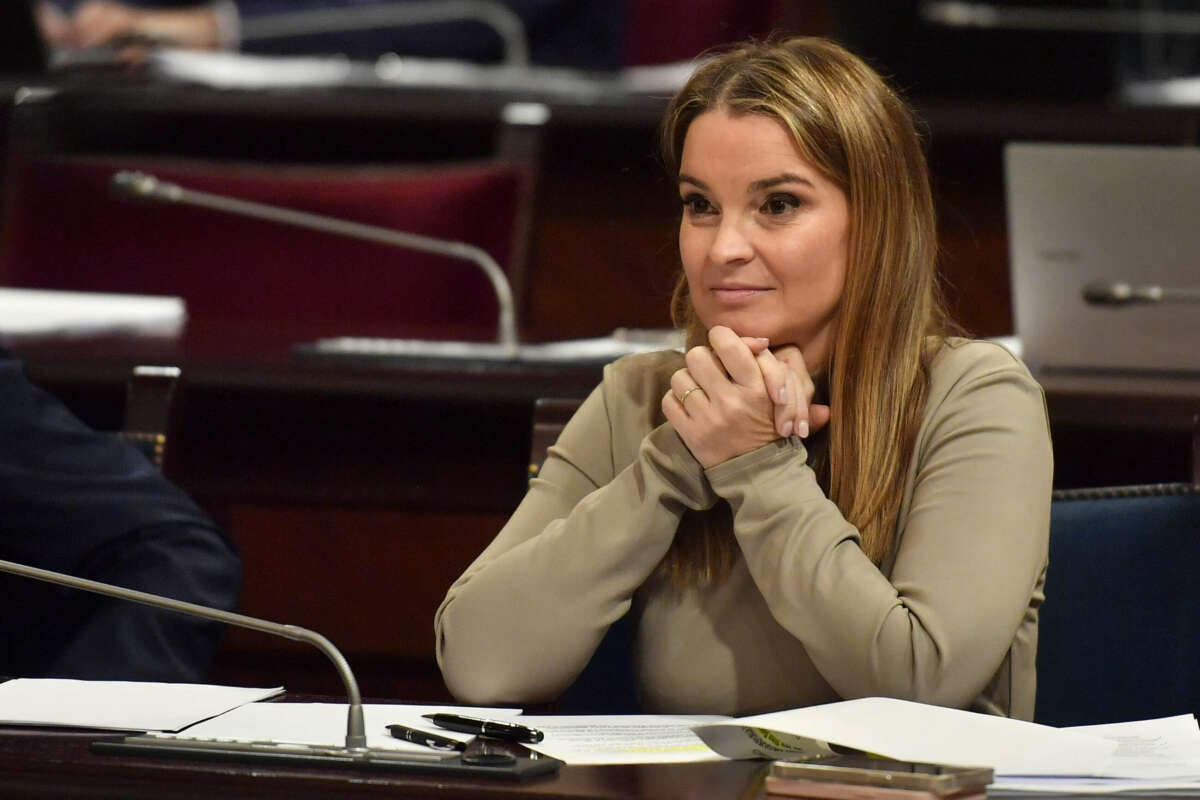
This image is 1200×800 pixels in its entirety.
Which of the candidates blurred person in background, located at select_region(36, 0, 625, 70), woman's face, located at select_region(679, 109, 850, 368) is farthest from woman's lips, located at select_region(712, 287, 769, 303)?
blurred person in background, located at select_region(36, 0, 625, 70)

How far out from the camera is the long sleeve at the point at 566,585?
59.3 inches

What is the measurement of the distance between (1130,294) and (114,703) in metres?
1.35

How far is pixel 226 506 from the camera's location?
7.54 ft

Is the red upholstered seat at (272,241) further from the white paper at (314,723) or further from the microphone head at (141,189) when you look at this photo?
the white paper at (314,723)

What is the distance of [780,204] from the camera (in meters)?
1.55

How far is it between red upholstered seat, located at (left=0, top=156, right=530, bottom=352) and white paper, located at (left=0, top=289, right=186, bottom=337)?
0.26 metres

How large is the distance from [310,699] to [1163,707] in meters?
0.79

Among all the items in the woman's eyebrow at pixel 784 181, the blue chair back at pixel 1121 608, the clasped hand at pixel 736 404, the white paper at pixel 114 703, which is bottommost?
the white paper at pixel 114 703

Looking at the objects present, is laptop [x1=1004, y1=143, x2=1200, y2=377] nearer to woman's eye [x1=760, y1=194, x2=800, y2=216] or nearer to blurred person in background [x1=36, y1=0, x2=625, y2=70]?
woman's eye [x1=760, y1=194, x2=800, y2=216]

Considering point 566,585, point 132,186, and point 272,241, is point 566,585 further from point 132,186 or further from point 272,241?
point 272,241

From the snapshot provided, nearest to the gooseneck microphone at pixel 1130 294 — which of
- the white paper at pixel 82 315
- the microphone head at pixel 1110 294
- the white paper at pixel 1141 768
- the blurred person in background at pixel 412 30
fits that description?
the microphone head at pixel 1110 294

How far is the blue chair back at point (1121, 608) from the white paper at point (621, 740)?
1.51 feet

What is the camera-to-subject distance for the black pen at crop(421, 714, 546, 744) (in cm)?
121

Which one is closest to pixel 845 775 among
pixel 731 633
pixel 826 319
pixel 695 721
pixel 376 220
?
pixel 695 721
